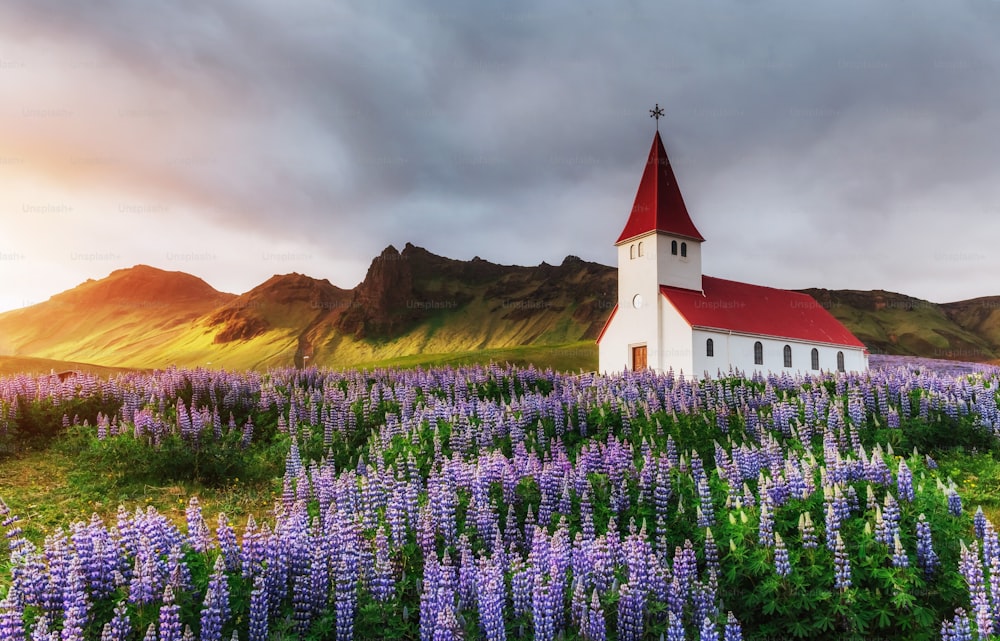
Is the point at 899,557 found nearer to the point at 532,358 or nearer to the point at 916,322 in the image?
the point at 532,358

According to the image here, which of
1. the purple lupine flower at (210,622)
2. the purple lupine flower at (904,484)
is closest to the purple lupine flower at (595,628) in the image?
the purple lupine flower at (210,622)

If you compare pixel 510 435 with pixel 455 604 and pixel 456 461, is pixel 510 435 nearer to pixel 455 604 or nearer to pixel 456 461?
pixel 456 461

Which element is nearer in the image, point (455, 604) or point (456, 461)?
point (455, 604)

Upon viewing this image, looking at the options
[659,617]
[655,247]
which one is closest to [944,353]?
[655,247]

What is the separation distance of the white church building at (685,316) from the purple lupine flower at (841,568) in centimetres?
3350

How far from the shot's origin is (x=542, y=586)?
238 inches

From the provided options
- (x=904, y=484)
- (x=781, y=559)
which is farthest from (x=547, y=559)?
(x=904, y=484)

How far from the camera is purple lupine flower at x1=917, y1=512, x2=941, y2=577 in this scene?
7.34m

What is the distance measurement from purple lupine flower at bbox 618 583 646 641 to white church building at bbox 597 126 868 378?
3489 centimetres

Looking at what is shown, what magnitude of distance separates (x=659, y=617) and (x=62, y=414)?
52.9 ft

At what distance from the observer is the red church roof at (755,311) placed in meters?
42.5

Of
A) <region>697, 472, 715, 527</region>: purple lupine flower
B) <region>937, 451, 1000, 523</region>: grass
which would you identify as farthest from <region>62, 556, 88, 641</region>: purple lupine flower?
<region>937, 451, 1000, 523</region>: grass

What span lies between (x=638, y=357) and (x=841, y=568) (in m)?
37.6

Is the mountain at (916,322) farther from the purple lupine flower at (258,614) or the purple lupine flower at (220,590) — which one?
the purple lupine flower at (220,590)
